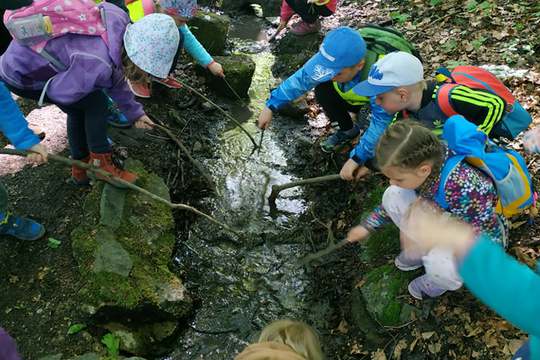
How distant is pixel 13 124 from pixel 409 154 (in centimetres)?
275

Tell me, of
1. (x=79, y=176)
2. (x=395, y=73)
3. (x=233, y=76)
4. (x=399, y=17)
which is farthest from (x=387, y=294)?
(x=399, y=17)

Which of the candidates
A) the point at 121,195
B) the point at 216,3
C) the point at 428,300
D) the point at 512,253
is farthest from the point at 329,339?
the point at 216,3

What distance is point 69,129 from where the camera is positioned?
12.2 ft

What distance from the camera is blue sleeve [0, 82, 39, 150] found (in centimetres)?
303

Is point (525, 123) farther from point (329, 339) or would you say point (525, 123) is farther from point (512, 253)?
point (329, 339)

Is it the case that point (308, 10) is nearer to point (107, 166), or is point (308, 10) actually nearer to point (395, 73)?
point (395, 73)

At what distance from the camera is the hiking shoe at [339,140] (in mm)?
4973

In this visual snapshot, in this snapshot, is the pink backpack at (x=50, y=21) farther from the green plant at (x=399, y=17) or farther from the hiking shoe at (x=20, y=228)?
the green plant at (x=399, y=17)

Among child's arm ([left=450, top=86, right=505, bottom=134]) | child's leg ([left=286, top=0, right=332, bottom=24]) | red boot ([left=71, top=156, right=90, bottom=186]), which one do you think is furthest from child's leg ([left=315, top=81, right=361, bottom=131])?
child's leg ([left=286, top=0, right=332, bottom=24])

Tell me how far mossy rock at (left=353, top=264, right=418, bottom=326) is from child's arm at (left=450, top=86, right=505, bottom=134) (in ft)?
4.24

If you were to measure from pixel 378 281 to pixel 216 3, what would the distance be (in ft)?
23.9

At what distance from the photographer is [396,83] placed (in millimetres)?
3270

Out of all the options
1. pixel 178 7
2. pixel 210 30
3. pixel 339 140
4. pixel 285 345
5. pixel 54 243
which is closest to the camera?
pixel 285 345

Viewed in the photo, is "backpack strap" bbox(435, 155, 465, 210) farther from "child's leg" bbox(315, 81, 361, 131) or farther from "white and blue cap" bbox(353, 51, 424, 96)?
"child's leg" bbox(315, 81, 361, 131)
